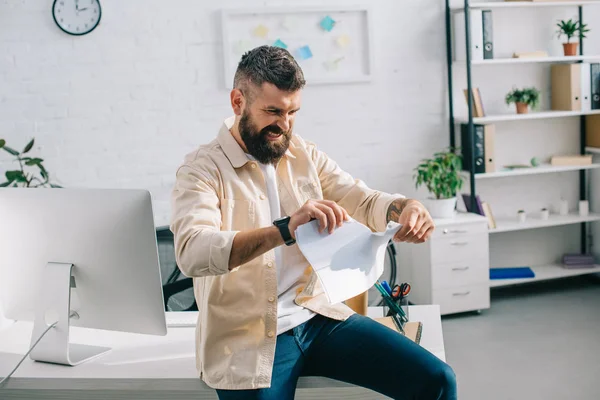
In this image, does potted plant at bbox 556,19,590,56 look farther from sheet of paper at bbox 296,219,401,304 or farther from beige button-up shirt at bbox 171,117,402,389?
sheet of paper at bbox 296,219,401,304

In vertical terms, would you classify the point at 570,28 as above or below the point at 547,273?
above

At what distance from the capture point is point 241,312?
6.42 feet

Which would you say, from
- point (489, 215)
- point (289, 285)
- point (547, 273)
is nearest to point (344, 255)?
point (289, 285)

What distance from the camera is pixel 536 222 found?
473cm

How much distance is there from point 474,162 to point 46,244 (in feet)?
9.90

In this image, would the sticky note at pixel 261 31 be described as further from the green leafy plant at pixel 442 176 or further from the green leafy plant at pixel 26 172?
the green leafy plant at pixel 26 172

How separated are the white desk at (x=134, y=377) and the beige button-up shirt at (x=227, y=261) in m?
0.10

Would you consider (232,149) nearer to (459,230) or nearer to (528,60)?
(459,230)

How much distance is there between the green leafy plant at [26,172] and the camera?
3854mm

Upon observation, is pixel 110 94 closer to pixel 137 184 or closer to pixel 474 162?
pixel 137 184

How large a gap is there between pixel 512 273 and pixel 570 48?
57.7 inches

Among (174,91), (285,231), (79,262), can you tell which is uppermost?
(174,91)

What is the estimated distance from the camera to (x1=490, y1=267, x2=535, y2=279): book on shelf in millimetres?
4723

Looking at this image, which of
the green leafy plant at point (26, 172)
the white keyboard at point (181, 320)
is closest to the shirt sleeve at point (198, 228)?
the white keyboard at point (181, 320)
